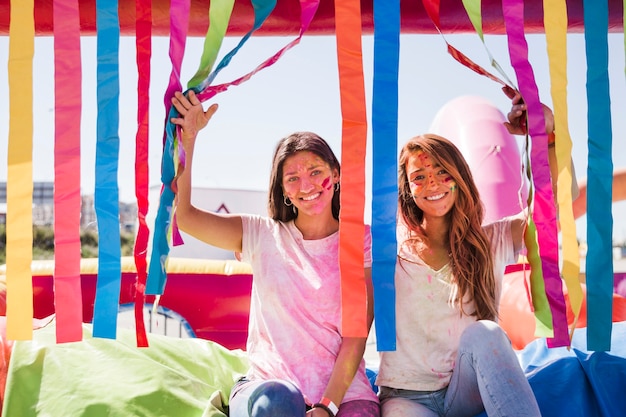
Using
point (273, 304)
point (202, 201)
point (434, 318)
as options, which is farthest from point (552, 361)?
point (202, 201)

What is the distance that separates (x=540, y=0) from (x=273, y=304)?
1.39 metres

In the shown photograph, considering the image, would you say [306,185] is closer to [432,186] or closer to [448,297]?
[432,186]

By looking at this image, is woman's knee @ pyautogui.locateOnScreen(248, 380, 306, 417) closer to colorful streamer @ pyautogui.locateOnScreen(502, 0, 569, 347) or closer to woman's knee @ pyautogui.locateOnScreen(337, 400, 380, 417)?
woman's knee @ pyautogui.locateOnScreen(337, 400, 380, 417)

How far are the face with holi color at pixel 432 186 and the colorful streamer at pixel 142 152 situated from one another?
2.99 feet

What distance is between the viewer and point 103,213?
1713 mm

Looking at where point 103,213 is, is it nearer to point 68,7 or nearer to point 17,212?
point 17,212

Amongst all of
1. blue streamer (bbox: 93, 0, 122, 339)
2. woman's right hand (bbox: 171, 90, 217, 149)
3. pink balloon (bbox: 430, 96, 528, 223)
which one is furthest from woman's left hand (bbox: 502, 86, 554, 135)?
pink balloon (bbox: 430, 96, 528, 223)

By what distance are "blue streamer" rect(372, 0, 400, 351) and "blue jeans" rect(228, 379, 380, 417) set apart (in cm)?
27

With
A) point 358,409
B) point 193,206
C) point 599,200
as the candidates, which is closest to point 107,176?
point 193,206

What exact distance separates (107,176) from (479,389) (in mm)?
1228

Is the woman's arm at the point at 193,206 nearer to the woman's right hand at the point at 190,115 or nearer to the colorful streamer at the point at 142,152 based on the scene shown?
the woman's right hand at the point at 190,115

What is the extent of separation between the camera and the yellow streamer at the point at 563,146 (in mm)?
1763

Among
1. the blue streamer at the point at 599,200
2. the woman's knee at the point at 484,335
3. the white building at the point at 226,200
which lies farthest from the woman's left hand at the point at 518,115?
the white building at the point at 226,200

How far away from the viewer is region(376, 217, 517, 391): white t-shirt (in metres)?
1.95
